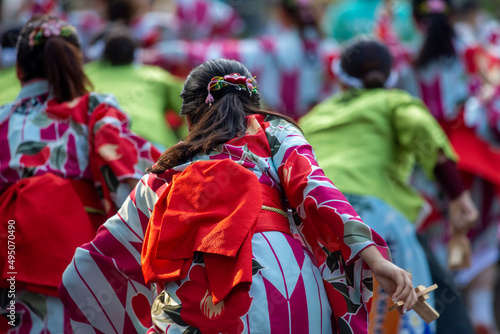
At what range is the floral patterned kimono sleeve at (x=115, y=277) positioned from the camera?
2.61m

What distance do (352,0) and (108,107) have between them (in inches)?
197

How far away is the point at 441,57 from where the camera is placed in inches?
232

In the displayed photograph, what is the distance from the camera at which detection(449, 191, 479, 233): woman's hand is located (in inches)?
150

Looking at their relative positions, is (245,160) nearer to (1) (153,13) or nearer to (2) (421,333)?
(2) (421,333)

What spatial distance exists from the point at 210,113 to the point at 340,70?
1.87 m

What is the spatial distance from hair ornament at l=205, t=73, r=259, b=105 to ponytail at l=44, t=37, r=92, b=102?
92cm

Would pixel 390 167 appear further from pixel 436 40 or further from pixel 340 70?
pixel 436 40

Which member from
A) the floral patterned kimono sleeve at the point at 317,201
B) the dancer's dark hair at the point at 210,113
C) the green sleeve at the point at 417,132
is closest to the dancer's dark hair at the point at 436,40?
the green sleeve at the point at 417,132

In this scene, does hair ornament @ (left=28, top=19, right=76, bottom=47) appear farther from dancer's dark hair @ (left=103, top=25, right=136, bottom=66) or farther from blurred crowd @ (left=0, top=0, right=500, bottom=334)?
dancer's dark hair @ (left=103, top=25, right=136, bottom=66)

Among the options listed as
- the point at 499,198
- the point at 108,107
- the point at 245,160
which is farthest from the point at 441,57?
the point at 245,160

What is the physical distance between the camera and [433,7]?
6031 millimetres

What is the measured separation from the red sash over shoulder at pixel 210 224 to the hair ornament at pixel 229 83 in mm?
279

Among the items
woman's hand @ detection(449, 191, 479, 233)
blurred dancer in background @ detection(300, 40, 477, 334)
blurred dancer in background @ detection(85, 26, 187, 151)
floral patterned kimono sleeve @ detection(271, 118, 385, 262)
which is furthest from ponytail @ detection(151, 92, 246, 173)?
blurred dancer in background @ detection(85, 26, 187, 151)

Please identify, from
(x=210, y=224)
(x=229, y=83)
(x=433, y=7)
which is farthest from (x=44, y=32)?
(x=433, y=7)
